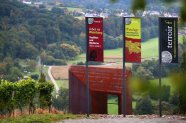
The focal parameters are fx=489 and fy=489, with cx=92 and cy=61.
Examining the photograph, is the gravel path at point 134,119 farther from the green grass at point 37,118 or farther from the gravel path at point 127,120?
the green grass at point 37,118

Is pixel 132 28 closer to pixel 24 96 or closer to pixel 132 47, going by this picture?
pixel 132 47

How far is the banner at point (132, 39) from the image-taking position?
1063 centimetres

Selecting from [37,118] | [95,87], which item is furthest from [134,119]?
[95,87]

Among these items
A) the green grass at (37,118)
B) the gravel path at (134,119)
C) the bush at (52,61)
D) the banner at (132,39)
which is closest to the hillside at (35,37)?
the bush at (52,61)

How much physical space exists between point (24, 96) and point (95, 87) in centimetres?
207

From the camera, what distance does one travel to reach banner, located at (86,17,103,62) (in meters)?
10.9

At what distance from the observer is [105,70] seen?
13.9 meters

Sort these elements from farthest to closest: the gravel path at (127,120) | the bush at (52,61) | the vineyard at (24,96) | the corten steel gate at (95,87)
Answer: the bush at (52,61)
the corten steel gate at (95,87)
the vineyard at (24,96)
the gravel path at (127,120)

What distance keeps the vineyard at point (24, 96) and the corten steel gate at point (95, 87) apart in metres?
0.98

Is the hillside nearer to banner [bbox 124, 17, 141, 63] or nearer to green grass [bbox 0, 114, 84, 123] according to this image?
green grass [bbox 0, 114, 84, 123]

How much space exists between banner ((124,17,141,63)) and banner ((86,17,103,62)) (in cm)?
57

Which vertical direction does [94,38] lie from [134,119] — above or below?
above

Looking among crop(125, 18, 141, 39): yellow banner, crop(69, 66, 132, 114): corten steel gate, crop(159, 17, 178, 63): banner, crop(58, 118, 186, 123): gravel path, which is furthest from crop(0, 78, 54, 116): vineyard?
crop(159, 17, 178, 63): banner

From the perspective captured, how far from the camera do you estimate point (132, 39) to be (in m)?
10.8
